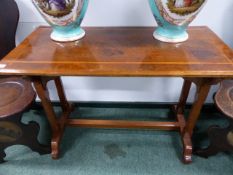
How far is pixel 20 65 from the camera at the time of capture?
32.5 inches

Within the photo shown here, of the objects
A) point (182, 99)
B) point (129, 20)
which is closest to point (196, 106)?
point (182, 99)

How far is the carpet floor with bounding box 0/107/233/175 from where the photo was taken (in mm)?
1147

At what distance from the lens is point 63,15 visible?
0.87 metres

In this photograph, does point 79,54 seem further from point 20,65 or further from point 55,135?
point 55,135

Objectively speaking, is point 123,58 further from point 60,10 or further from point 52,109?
point 52,109

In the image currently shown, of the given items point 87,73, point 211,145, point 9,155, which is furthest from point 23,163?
point 211,145

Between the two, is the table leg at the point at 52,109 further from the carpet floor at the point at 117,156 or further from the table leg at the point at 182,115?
the table leg at the point at 182,115

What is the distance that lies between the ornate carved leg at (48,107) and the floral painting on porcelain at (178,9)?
58 centimetres

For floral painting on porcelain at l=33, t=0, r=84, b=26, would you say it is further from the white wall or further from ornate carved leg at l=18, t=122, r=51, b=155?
ornate carved leg at l=18, t=122, r=51, b=155

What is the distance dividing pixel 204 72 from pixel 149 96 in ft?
2.36

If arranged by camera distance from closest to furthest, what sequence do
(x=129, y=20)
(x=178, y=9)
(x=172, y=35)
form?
1. (x=178, y=9)
2. (x=172, y=35)
3. (x=129, y=20)

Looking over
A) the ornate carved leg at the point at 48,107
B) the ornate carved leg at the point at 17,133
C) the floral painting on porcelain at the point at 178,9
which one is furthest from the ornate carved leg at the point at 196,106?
the ornate carved leg at the point at 17,133

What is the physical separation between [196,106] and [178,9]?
45cm

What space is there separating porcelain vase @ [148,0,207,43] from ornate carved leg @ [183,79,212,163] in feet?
0.67
